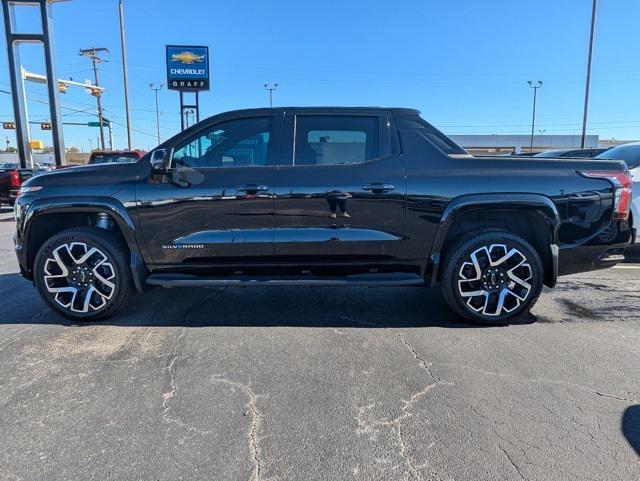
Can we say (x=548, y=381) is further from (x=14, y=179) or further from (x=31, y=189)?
(x=14, y=179)

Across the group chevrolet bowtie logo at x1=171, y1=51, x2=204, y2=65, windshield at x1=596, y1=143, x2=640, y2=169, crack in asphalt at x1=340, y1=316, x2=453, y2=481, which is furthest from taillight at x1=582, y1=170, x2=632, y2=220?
chevrolet bowtie logo at x1=171, y1=51, x2=204, y2=65

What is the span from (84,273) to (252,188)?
1748mm

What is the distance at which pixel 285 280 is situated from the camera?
4113 millimetres

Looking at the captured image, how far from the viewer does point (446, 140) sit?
4.28 m

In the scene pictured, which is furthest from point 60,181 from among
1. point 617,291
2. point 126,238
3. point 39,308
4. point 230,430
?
point 617,291

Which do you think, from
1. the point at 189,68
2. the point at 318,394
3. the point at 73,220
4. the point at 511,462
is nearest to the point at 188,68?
the point at 189,68

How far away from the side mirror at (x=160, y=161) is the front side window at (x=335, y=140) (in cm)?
113

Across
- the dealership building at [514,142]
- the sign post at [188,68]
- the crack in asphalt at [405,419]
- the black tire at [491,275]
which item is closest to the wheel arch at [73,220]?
the crack in asphalt at [405,419]

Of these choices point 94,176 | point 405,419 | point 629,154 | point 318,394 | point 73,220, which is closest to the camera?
point 405,419

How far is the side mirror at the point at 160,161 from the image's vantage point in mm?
3986

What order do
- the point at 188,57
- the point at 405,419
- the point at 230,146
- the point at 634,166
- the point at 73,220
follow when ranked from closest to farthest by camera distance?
1. the point at 405,419
2. the point at 230,146
3. the point at 73,220
4. the point at 634,166
5. the point at 188,57

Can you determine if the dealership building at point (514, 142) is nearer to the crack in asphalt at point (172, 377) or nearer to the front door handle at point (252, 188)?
the front door handle at point (252, 188)

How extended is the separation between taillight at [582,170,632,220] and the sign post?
2141 cm

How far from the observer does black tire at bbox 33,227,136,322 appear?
162 inches
